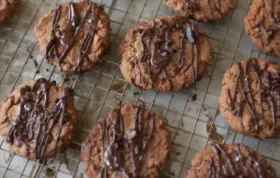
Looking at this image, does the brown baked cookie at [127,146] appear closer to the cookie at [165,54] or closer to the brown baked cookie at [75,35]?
the cookie at [165,54]

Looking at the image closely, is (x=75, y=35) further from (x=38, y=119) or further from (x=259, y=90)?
(x=259, y=90)

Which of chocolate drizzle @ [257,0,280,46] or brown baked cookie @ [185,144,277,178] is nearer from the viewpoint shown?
brown baked cookie @ [185,144,277,178]

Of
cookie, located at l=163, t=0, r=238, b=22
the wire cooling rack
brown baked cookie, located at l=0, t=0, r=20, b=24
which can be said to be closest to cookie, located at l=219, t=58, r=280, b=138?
the wire cooling rack

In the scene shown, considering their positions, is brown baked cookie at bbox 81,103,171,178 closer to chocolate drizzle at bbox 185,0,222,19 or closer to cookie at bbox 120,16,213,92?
cookie at bbox 120,16,213,92

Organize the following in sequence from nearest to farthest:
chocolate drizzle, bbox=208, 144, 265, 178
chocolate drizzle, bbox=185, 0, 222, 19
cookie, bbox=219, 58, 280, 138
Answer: chocolate drizzle, bbox=208, 144, 265, 178 → cookie, bbox=219, 58, 280, 138 → chocolate drizzle, bbox=185, 0, 222, 19

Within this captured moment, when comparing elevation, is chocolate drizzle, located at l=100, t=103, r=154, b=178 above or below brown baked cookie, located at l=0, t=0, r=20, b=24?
below

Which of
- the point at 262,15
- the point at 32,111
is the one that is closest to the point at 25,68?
the point at 32,111

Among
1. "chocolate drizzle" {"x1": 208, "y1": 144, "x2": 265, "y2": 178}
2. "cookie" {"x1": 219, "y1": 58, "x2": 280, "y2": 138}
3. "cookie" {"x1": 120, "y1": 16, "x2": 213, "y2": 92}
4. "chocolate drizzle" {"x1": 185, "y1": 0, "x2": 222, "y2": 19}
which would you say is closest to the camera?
"chocolate drizzle" {"x1": 208, "y1": 144, "x2": 265, "y2": 178}
